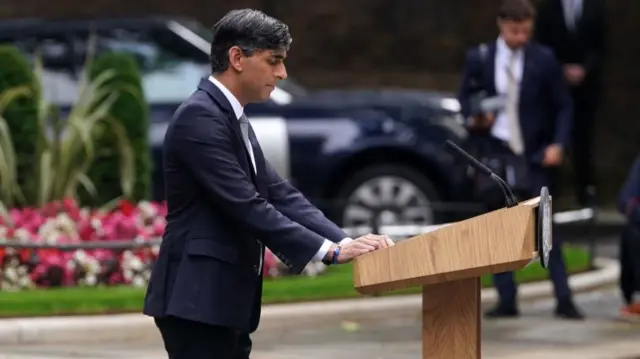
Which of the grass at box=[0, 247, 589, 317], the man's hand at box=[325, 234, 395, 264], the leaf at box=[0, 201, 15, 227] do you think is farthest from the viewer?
the leaf at box=[0, 201, 15, 227]

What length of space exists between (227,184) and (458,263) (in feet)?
2.56

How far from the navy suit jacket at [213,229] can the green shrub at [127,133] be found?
6103mm

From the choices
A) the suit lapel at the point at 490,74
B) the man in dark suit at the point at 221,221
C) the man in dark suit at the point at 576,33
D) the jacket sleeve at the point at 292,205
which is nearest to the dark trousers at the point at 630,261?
the suit lapel at the point at 490,74

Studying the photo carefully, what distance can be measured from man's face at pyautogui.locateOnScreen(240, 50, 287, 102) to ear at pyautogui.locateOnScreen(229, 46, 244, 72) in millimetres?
13

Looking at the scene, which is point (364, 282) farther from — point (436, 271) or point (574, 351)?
point (574, 351)

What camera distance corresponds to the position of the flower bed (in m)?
9.50

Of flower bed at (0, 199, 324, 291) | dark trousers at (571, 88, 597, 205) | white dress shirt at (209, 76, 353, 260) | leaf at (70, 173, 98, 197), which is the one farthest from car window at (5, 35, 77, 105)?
white dress shirt at (209, 76, 353, 260)

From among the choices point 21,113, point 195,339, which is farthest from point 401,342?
point 195,339

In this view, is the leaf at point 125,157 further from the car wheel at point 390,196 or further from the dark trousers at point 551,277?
the dark trousers at point 551,277

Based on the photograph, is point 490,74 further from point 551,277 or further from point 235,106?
point 235,106

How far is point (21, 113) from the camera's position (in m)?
10.7

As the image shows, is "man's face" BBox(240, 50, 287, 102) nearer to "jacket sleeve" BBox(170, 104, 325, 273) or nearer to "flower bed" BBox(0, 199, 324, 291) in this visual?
"jacket sleeve" BBox(170, 104, 325, 273)

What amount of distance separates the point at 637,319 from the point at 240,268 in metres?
5.28

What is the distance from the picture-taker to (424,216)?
1141 centimetres
